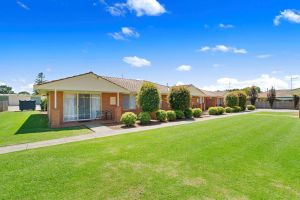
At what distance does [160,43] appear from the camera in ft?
63.2

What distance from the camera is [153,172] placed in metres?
5.49

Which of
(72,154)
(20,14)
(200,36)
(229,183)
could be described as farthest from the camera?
(200,36)

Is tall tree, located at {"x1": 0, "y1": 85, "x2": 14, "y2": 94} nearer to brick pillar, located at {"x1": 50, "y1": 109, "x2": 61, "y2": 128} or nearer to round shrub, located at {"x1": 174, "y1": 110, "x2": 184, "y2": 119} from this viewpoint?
brick pillar, located at {"x1": 50, "y1": 109, "x2": 61, "y2": 128}

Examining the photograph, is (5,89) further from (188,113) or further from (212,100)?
(188,113)

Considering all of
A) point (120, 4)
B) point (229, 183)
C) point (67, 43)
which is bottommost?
point (229, 183)

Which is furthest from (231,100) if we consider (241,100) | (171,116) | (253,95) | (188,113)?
(253,95)

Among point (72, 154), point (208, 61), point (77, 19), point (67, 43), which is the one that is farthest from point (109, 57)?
point (72, 154)

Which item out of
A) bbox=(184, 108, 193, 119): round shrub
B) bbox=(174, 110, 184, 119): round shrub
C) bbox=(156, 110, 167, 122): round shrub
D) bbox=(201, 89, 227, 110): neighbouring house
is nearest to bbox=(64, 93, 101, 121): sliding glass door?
bbox=(156, 110, 167, 122): round shrub

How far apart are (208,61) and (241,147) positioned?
70.0 ft

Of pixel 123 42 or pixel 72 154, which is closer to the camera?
pixel 72 154

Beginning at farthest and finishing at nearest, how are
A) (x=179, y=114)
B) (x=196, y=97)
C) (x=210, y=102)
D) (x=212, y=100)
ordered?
1. (x=212, y=100)
2. (x=210, y=102)
3. (x=196, y=97)
4. (x=179, y=114)

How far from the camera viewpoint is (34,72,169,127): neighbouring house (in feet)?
A: 48.4

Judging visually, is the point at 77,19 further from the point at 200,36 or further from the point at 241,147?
the point at 241,147

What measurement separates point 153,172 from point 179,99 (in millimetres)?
15577
